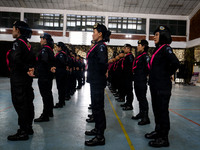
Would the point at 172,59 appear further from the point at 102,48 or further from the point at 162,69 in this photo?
the point at 102,48

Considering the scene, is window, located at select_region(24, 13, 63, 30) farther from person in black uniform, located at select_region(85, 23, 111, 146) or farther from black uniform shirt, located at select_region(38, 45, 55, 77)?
person in black uniform, located at select_region(85, 23, 111, 146)

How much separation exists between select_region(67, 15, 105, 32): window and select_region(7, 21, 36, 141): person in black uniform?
611 inches

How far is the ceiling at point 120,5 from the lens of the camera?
16.0 metres

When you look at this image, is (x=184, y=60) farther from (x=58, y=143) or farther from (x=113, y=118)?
(x=58, y=143)

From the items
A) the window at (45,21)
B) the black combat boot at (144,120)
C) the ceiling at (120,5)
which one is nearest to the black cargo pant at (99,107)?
the black combat boot at (144,120)

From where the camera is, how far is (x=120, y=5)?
16578mm

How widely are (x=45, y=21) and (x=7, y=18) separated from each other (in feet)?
12.8

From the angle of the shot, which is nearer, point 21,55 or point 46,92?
point 21,55

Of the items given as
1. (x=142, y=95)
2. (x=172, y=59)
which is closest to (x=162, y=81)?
(x=172, y=59)

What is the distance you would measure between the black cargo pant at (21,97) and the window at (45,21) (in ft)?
52.8

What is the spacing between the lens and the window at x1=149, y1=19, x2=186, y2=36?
17.8 m

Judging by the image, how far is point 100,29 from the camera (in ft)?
9.49

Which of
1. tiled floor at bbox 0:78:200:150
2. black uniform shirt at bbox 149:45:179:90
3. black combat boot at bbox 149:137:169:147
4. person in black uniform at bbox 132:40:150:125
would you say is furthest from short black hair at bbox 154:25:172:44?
tiled floor at bbox 0:78:200:150

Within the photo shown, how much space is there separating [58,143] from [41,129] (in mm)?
788
